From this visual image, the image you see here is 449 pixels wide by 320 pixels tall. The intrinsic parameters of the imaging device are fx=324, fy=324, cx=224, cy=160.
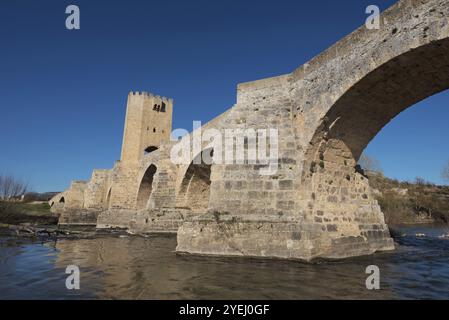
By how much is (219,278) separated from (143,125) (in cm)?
2703

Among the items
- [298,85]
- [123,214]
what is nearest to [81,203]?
[123,214]

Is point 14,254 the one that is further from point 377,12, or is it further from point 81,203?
point 81,203

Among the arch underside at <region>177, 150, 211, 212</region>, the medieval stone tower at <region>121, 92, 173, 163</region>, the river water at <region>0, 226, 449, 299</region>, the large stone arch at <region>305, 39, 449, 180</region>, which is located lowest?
the river water at <region>0, 226, 449, 299</region>

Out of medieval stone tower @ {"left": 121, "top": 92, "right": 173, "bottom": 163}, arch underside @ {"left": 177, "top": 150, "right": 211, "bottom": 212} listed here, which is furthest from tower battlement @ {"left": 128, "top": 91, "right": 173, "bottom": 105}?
arch underside @ {"left": 177, "top": 150, "right": 211, "bottom": 212}

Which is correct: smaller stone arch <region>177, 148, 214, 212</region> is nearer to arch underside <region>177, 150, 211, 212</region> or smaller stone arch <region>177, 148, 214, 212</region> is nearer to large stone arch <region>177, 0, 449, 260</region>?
arch underside <region>177, 150, 211, 212</region>

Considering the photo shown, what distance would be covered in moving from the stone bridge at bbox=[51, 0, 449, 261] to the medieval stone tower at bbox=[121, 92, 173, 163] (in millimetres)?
21611

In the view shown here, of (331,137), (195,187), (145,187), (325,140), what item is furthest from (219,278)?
(145,187)

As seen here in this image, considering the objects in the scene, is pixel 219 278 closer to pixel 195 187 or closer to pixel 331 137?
pixel 331 137

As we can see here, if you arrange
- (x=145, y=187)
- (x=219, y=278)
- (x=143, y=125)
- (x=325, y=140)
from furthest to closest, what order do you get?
(x=143, y=125) < (x=145, y=187) < (x=325, y=140) < (x=219, y=278)

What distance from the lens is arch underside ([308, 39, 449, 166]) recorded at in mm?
6055

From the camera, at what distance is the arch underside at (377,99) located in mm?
6055

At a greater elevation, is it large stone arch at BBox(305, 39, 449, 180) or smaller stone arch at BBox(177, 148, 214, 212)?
large stone arch at BBox(305, 39, 449, 180)

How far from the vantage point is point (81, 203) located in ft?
129

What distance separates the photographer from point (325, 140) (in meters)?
7.98
